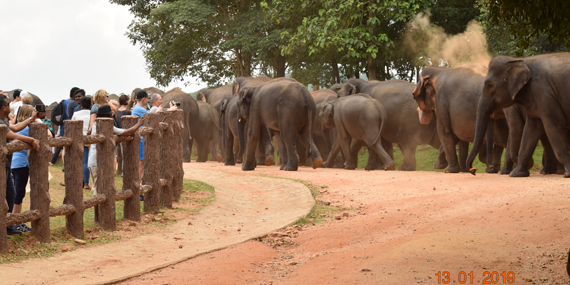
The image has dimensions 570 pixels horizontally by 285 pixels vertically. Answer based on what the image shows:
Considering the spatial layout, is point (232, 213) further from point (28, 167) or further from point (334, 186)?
point (28, 167)

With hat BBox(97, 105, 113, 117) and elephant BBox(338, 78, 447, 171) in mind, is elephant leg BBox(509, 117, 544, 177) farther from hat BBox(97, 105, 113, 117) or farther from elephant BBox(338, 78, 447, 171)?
hat BBox(97, 105, 113, 117)

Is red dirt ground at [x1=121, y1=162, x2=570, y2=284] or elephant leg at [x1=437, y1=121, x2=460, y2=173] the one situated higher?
elephant leg at [x1=437, y1=121, x2=460, y2=173]

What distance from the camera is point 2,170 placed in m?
6.48

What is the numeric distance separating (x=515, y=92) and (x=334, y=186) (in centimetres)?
361

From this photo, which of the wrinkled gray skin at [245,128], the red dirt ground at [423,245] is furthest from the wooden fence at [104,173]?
the wrinkled gray skin at [245,128]

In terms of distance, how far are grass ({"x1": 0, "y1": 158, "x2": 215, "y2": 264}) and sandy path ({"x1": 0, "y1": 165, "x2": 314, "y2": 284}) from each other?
0.17m

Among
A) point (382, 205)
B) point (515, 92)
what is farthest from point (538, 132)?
point (382, 205)

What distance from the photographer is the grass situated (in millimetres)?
6738

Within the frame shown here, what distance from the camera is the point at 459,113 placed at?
13.1 meters

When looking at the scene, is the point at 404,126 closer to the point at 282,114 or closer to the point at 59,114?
the point at 282,114

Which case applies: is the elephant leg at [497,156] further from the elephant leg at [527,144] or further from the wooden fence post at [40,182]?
the wooden fence post at [40,182]

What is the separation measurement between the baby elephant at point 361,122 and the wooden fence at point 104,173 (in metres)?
5.60

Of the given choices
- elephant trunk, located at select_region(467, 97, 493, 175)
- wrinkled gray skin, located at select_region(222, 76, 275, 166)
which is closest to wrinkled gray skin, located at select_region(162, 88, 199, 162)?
wrinkled gray skin, located at select_region(222, 76, 275, 166)

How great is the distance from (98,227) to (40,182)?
4.64 feet
